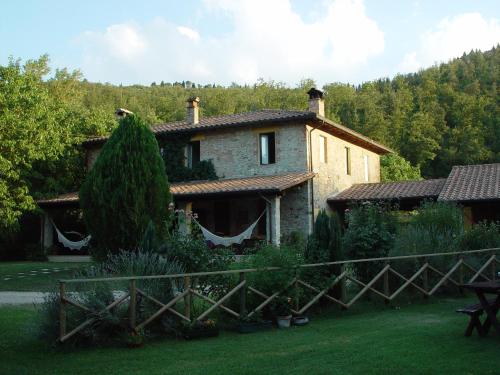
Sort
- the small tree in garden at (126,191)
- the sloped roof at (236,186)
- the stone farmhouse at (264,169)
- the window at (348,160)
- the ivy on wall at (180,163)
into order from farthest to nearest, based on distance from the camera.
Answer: the window at (348,160) → the ivy on wall at (180,163) → the stone farmhouse at (264,169) → the sloped roof at (236,186) → the small tree in garden at (126,191)

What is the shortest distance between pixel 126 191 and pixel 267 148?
25.7ft

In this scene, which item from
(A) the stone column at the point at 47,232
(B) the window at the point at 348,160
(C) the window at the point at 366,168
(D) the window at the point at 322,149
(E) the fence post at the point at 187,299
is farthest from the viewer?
(C) the window at the point at 366,168

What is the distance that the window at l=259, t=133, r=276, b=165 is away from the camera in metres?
20.6

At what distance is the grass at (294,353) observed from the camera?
561 centimetres

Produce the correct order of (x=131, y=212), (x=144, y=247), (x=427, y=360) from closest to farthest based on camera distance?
(x=427, y=360) < (x=144, y=247) < (x=131, y=212)

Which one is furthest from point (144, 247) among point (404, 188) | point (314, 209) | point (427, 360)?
point (404, 188)

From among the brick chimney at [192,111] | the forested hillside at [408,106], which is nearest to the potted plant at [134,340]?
the brick chimney at [192,111]

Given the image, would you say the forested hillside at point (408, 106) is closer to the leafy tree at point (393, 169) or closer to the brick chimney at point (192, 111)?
the leafy tree at point (393, 169)

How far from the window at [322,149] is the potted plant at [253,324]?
43.2ft

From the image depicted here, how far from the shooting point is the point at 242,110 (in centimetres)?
4612

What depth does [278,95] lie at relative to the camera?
47.2 metres

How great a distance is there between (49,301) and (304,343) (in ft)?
11.1

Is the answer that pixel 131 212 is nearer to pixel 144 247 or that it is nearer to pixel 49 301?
pixel 144 247

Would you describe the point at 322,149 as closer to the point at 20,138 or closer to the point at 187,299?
the point at 20,138
